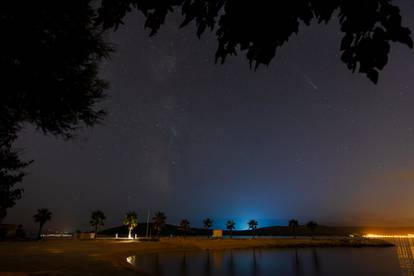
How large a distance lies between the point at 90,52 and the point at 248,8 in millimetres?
7388

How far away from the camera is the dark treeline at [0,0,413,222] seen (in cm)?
201

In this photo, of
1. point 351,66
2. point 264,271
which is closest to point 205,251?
point 264,271

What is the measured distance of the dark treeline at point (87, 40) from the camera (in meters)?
2.01

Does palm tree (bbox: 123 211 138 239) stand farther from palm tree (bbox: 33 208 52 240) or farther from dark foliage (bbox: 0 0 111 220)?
dark foliage (bbox: 0 0 111 220)

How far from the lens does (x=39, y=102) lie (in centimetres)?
754

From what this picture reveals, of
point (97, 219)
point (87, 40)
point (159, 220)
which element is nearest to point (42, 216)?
point (97, 219)

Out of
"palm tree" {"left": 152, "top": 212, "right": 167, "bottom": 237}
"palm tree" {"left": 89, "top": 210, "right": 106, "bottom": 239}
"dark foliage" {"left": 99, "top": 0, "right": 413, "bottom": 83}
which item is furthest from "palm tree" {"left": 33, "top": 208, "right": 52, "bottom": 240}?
"dark foliage" {"left": 99, "top": 0, "right": 413, "bottom": 83}

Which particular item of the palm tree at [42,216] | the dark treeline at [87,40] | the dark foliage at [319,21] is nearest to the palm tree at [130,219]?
the palm tree at [42,216]

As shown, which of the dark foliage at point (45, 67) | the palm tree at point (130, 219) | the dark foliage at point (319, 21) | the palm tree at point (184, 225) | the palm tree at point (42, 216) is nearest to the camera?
the dark foliage at point (319, 21)

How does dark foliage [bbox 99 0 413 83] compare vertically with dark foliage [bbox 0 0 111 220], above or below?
below

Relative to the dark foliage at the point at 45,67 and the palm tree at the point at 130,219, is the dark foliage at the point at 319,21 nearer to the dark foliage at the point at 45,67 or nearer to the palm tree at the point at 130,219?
the dark foliage at the point at 45,67

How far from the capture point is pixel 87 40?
7996 mm

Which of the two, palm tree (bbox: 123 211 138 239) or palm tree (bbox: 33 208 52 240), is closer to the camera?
palm tree (bbox: 33 208 52 240)

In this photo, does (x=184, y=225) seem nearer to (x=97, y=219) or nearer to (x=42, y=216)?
(x=97, y=219)
